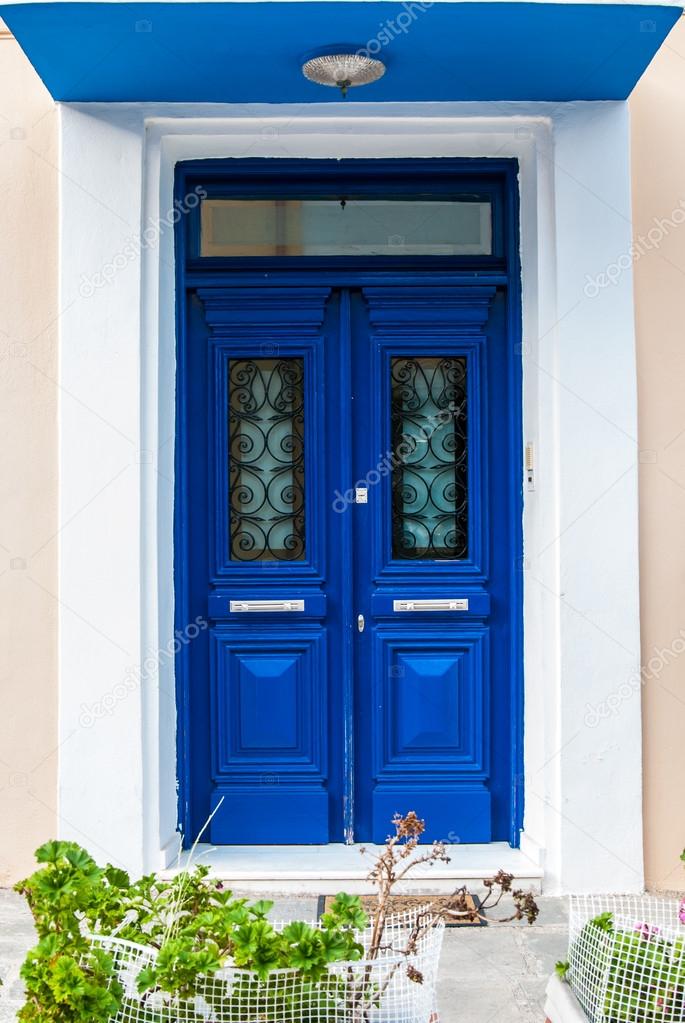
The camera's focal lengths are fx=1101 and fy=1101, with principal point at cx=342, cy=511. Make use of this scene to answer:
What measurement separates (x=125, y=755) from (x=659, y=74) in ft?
12.2

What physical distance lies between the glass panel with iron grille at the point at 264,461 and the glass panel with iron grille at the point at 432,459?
45 centimetres

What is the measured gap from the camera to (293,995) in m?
2.19

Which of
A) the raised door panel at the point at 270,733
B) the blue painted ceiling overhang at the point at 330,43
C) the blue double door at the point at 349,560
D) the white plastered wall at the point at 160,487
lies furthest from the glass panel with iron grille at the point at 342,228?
the raised door panel at the point at 270,733

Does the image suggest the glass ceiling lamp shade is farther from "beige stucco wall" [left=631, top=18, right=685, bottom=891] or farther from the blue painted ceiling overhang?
"beige stucco wall" [left=631, top=18, right=685, bottom=891]

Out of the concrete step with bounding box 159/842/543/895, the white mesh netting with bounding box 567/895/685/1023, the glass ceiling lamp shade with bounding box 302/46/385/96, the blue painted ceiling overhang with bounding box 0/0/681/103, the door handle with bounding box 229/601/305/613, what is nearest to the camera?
the white mesh netting with bounding box 567/895/685/1023

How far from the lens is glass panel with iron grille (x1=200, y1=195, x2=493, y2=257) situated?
200 inches

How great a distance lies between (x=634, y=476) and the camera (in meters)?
4.68

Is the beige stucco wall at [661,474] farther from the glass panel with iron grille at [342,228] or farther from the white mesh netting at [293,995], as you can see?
the white mesh netting at [293,995]

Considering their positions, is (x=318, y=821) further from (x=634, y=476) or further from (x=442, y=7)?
(x=442, y=7)

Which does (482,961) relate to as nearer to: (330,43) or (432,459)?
(432,459)

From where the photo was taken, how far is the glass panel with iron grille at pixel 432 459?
5.09m

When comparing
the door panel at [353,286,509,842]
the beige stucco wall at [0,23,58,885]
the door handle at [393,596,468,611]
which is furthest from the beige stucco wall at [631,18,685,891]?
the beige stucco wall at [0,23,58,885]

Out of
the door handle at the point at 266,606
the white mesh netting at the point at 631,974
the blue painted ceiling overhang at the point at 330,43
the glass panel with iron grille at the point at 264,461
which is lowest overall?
the white mesh netting at the point at 631,974

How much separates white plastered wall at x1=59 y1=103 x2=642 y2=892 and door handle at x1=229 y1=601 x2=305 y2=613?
0.42 m
